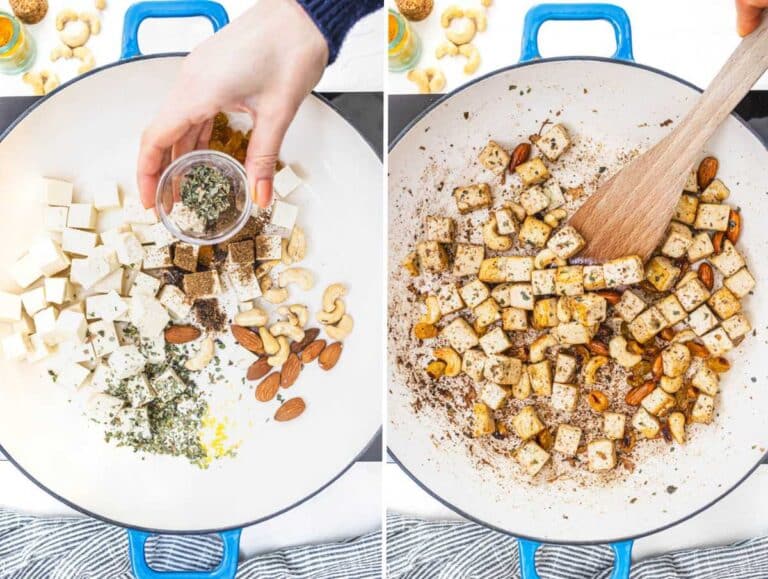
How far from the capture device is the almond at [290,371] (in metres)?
0.52

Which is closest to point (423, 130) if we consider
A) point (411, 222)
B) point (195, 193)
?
point (411, 222)

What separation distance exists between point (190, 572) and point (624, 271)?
39cm

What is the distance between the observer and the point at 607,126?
515 millimetres

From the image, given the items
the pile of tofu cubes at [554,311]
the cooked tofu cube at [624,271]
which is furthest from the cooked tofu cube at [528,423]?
the cooked tofu cube at [624,271]

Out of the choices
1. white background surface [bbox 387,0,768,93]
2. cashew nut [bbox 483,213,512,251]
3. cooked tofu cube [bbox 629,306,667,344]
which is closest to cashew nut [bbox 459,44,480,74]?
white background surface [bbox 387,0,768,93]

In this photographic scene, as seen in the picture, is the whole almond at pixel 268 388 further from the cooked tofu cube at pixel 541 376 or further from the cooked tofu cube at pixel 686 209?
the cooked tofu cube at pixel 686 209

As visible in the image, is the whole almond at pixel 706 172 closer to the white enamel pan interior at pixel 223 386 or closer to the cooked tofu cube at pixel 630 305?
the cooked tofu cube at pixel 630 305

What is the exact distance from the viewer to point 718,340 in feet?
1.63

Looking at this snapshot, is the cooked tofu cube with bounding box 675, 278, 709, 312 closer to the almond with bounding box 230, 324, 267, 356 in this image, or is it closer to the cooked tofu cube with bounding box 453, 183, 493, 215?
the cooked tofu cube with bounding box 453, 183, 493, 215

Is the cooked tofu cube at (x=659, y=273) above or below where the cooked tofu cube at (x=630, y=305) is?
above

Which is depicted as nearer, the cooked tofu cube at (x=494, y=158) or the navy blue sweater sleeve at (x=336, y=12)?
the navy blue sweater sleeve at (x=336, y=12)

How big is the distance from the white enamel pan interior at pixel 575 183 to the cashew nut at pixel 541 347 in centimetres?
8

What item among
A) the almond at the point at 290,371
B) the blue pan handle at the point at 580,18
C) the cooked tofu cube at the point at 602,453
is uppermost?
the blue pan handle at the point at 580,18

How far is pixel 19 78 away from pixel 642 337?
1.58ft
